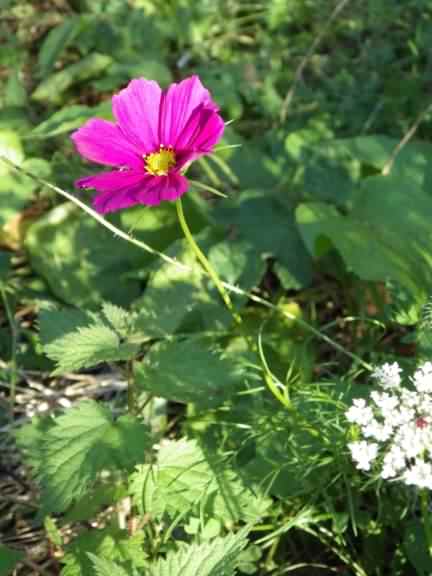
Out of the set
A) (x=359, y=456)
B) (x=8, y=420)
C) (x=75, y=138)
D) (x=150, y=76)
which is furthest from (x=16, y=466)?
(x=150, y=76)

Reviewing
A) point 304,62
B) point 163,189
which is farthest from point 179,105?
point 304,62

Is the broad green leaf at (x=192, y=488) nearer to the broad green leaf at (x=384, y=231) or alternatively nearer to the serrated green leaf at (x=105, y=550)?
the serrated green leaf at (x=105, y=550)

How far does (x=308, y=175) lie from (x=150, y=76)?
0.59 meters

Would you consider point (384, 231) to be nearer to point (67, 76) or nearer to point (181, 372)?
point (181, 372)

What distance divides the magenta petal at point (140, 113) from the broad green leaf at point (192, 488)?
498 millimetres

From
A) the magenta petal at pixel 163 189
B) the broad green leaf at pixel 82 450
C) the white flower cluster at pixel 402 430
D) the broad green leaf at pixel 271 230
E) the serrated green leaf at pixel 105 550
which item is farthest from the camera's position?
the broad green leaf at pixel 271 230

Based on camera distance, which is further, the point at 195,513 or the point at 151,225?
the point at 151,225

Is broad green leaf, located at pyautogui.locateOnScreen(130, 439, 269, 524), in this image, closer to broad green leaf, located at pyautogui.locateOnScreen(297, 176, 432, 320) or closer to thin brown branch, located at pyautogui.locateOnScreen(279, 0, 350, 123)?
broad green leaf, located at pyautogui.locateOnScreen(297, 176, 432, 320)

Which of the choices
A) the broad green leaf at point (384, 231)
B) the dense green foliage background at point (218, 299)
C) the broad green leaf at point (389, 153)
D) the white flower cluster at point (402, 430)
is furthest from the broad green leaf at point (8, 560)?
the broad green leaf at point (389, 153)

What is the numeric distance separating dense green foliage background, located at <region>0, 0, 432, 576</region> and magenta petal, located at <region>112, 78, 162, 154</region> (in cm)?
17

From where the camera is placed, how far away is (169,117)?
4.25 ft

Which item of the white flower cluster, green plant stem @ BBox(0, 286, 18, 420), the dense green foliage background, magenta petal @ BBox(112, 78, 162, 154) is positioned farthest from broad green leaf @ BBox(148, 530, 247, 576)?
green plant stem @ BBox(0, 286, 18, 420)

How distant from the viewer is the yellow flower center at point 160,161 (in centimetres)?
123

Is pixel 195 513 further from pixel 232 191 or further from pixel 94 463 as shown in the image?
pixel 232 191
